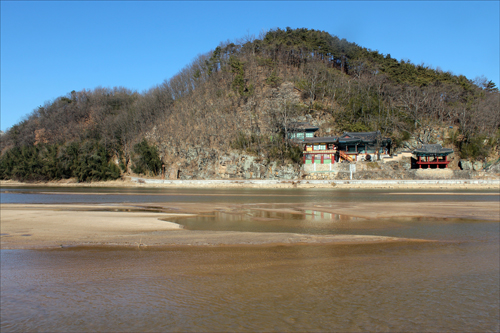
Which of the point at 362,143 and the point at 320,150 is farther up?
the point at 362,143

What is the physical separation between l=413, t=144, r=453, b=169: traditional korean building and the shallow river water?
45370 millimetres

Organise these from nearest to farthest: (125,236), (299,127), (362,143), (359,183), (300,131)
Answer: (125,236) → (359,183) → (362,143) → (299,127) → (300,131)

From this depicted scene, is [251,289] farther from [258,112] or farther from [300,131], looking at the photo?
[258,112]

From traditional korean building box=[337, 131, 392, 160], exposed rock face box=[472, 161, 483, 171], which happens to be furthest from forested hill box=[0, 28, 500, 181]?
traditional korean building box=[337, 131, 392, 160]

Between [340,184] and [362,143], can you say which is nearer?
[340,184]

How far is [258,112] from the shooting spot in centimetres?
7119

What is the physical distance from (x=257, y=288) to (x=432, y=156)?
56465mm

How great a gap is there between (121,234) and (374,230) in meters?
13.4

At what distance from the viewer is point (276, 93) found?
74.2 meters

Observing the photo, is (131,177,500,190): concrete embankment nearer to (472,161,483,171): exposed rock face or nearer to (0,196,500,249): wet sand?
(472,161,483,171): exposed rock face

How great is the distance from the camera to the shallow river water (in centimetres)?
705

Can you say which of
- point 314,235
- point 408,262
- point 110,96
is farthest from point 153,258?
point 110,96

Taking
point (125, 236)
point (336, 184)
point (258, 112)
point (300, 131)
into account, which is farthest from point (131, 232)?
point (258, 112)

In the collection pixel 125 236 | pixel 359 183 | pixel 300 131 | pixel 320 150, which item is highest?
pixel 300 131
